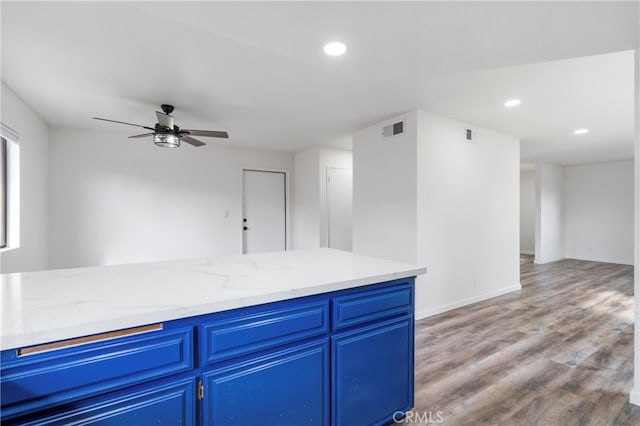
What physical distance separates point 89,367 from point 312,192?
474 centimetres

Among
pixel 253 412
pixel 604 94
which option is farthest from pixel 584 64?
pixel 253 412

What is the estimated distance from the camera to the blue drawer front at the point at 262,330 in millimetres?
1198

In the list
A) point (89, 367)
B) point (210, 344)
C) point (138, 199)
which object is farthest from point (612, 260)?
point (138, 199)

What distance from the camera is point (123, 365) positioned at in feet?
3.41

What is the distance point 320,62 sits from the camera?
204 cm

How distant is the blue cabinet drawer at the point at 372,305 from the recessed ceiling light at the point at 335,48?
145cm

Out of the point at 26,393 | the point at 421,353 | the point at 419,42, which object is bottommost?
the point at 421,353

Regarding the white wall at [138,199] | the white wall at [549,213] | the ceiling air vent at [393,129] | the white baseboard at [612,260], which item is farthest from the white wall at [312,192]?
the white baseboard at [612,260]

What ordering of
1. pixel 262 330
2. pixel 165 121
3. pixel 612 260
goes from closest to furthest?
pixel 262 330 → pixel 165 121 → pixel 612 260

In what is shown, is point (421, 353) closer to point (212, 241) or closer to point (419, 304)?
point (419, 304)

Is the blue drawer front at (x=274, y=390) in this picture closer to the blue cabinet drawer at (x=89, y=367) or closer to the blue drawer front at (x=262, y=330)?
the blue drawer front at (x=262, y=330)

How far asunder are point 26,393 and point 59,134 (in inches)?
180

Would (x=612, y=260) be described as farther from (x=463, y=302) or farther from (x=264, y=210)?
(x=264, y=210)

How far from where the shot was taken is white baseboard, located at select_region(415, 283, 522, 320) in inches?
140
